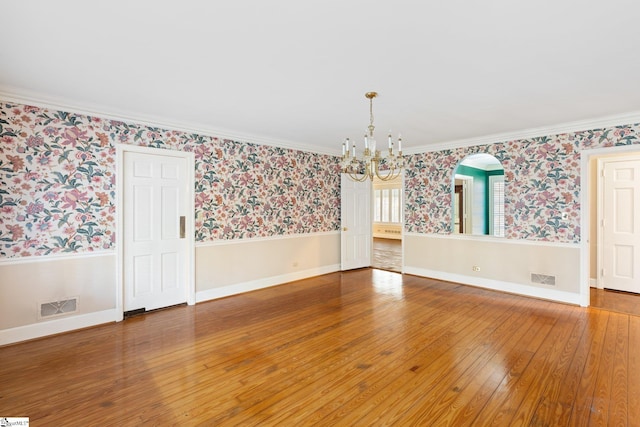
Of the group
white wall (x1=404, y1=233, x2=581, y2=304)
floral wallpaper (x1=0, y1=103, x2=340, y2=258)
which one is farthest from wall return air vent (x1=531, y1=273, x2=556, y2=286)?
floral wallpaper (x1=0, y1=103, x2=340, y2=258)

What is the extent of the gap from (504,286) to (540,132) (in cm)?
243

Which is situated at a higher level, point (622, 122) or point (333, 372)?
point (622, 122)

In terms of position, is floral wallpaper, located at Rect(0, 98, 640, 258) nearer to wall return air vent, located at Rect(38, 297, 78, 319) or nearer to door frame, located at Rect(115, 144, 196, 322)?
door frame, located at Rect(115, 144, 196, 322)

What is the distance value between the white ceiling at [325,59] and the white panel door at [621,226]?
1.52m

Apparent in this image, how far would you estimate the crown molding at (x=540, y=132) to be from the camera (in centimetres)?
394

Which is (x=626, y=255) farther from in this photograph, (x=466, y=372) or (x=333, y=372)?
(x=333, y=372)

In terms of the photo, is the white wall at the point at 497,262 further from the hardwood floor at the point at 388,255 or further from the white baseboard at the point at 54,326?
the white baseboard at the point at 54,326

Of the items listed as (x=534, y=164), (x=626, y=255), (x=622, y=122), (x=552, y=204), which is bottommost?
(x=626, y=255)

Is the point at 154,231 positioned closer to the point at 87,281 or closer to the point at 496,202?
the point at 87,281

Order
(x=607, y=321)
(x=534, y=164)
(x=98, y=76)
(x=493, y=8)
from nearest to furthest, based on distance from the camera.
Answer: (x=493, y=8), (x=98, y=76), (x=607, y=321), (x=534, y=164)

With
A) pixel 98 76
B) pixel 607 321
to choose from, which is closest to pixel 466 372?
pixel 607 321

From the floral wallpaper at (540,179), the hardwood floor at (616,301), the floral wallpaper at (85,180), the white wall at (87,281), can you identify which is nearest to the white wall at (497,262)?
the floral wallpaper at (540,179)

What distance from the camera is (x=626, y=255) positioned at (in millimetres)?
4945

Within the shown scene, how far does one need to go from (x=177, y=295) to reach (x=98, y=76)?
2.87m
